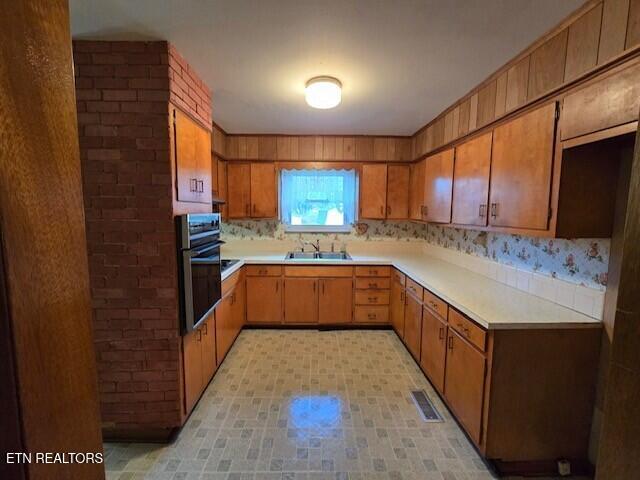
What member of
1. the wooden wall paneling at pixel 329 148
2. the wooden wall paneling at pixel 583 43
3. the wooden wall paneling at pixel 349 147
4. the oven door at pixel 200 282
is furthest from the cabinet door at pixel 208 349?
the wooden wall paneling at pixel 583 43

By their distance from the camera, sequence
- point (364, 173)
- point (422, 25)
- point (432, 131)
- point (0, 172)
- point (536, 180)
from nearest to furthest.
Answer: point (0, 172)
point (422, 25)
point (536, 180)
point (432, 131)
point (364, 173)

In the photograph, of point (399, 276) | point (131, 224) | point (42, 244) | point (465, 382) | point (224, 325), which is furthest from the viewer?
point (399, 276)

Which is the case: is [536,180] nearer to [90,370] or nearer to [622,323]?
[622,323]

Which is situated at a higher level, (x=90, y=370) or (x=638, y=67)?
(x=638, y=67)

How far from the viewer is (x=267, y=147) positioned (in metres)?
3.80

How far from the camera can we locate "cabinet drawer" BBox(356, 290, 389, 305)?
3604 mm

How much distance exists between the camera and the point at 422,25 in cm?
157

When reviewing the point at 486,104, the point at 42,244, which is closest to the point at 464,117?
the point at 486,104

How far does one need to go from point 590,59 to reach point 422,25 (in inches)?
31.4

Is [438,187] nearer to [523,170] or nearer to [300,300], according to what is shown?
[523,170]

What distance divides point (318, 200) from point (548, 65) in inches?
112

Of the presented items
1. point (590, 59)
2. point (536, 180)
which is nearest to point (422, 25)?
point (590, 59)

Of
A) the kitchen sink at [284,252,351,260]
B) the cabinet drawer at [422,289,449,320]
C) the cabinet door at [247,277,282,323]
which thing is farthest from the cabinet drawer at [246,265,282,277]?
the cabinet drawer at [422,289,449,320]

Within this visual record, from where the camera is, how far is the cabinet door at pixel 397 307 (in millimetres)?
3248
